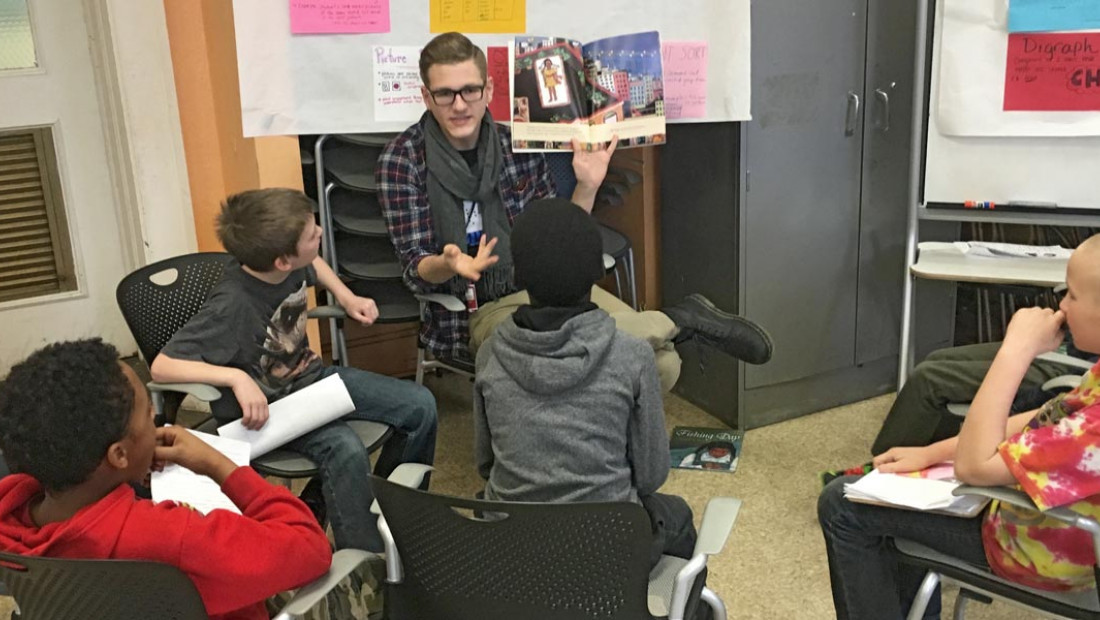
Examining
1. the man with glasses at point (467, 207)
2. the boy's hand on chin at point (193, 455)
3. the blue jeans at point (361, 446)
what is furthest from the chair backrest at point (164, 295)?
the boy's hand on chin at point (193, 455)

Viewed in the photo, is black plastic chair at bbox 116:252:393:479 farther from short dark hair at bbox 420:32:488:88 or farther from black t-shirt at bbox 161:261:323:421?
short dark hair at bbox 420:32:488:88

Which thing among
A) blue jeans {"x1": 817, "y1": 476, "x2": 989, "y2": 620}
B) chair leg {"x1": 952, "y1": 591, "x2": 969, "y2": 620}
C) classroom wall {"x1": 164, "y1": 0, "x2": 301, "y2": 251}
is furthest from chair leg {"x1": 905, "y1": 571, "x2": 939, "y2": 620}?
classroom wall {"x1": 164, "y1": 0, "x2": 301, "y2": 251}

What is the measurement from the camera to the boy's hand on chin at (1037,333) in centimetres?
157

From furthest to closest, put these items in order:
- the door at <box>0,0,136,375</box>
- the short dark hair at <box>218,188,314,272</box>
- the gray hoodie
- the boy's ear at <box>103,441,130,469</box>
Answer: the door at <box>0,0,136,375</box> < the short dark hair at <box>218,188,314,272</box> < the gray hoodie < the boy's ear at <box>103,441,130,469</box>

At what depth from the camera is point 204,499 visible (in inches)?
57.2

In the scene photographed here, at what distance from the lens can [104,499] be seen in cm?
128

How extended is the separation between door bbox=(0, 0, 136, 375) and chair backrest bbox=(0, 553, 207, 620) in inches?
103

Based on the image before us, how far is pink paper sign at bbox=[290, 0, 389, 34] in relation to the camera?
258 centimetres

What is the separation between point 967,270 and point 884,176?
1.96 feet

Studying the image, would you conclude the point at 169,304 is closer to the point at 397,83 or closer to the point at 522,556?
the point at 397,83

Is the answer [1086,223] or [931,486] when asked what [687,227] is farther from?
[931,486]

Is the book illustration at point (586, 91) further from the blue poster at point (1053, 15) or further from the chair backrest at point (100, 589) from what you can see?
the chair backrest at point (100, 589)

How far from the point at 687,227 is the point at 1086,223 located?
1129mm

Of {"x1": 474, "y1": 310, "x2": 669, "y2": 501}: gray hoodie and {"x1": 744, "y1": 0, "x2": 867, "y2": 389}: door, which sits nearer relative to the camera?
{"x1": 474, "y1": 310, "x2": 669, "y2": 501}: gray hoodie
